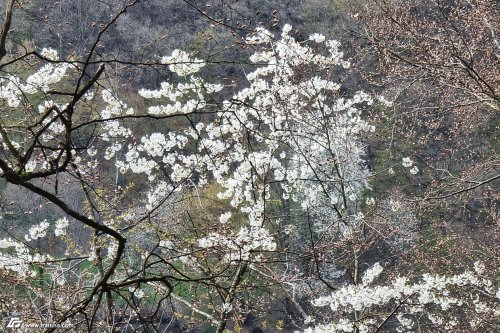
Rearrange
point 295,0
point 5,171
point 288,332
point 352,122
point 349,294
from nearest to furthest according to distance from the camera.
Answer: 1. point 5,171
2. point 349,294
3. point 352,122
4. point 288,332
5. point 295,0

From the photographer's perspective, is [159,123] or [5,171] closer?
[5,171]

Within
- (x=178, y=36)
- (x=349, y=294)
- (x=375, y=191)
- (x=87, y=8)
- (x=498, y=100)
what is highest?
Result: (x=87, y=8)

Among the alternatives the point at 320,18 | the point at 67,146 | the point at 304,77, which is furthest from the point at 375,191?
the point at 67,146

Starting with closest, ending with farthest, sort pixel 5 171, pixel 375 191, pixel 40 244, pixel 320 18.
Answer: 1. pixel 5 171
2. pixel 40 244
3. pixel 375 191
4. pixel 320 18

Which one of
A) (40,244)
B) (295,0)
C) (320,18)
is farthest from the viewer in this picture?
(295,0)

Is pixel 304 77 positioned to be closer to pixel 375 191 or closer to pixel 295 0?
pixel 375 191

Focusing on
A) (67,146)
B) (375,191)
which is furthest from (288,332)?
(67,146)

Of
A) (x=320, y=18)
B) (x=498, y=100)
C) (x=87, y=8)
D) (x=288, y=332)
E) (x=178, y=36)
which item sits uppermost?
(x=87, y=8)

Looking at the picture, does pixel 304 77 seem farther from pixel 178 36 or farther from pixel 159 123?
pixel 178 36

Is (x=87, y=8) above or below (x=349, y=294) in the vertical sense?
above
